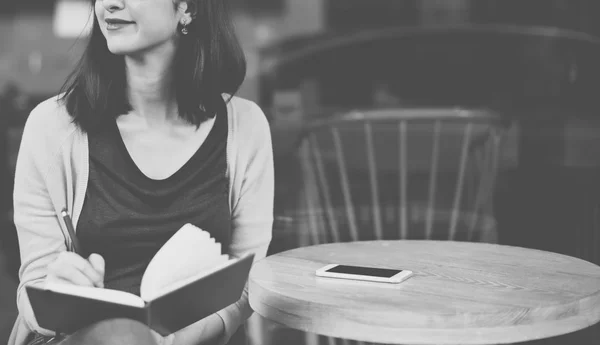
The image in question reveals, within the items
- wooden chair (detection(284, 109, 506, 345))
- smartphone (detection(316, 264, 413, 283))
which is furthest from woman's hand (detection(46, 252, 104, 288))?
wooden chair (detection(284, 109, 506, 345))

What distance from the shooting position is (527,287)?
4.17ft

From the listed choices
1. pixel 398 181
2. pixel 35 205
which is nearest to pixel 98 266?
pixel 35 205

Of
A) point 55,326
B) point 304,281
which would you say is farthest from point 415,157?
point 55,326

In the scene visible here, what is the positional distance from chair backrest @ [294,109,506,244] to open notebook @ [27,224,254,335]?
1.23 meters

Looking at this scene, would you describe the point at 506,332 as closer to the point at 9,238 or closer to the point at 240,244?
the point at 240,244

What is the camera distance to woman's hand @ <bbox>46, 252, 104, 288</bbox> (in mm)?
1261

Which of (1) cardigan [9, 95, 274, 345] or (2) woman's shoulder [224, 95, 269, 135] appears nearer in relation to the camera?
(1) cardigan [9, 95, 274, 345]

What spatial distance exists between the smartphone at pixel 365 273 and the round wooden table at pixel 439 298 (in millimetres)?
13

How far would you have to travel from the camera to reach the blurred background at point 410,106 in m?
2.47

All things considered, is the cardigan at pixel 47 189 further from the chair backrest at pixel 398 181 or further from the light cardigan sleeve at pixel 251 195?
the chair backrest at pixel 398 181

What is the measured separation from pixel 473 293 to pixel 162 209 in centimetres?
68

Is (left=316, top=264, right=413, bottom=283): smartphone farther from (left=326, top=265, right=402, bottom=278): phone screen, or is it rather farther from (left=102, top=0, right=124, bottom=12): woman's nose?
(left=102, top=0, right=124, bottom=12): woman's nose

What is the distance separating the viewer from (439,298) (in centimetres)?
121

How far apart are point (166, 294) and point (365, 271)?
0.40m
